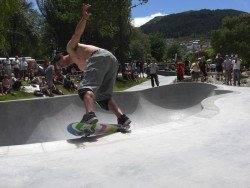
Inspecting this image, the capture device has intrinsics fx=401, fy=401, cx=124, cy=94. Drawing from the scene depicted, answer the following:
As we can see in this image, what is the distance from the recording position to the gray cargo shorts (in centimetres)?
552

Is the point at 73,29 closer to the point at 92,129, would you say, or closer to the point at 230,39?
the point at 230,39

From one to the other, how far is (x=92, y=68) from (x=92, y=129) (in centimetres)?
93

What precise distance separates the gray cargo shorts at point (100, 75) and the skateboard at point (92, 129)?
0.50 metres

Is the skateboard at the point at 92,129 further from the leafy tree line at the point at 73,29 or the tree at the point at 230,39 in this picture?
the tree at the point at 230,39

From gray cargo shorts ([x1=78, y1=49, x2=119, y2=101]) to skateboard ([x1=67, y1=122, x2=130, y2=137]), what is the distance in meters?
0.50

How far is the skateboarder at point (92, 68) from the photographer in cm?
546

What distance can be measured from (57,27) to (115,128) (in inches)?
1539

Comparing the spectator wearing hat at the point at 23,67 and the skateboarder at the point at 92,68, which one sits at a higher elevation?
the skateboarder at the point at 92,68

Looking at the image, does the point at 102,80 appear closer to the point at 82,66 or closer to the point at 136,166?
the point at 82,66

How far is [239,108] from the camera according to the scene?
784cm

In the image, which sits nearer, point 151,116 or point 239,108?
point 239,108

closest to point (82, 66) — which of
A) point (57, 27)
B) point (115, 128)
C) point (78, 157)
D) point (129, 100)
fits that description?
point (115, 128)

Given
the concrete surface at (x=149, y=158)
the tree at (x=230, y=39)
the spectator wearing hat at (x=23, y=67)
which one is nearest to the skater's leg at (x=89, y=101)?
the concrete surface at (x=149, y=158)

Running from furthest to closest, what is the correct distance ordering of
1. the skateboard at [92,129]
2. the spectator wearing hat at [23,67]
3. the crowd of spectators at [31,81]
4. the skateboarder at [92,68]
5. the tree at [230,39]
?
1. the tree at [230,39]
2. the spectator wearing hat at [23,67]
3. the crowd of spectators at [31,81]
4. the skateboarder at [92,68]
5. the skateboard at [92,129]
